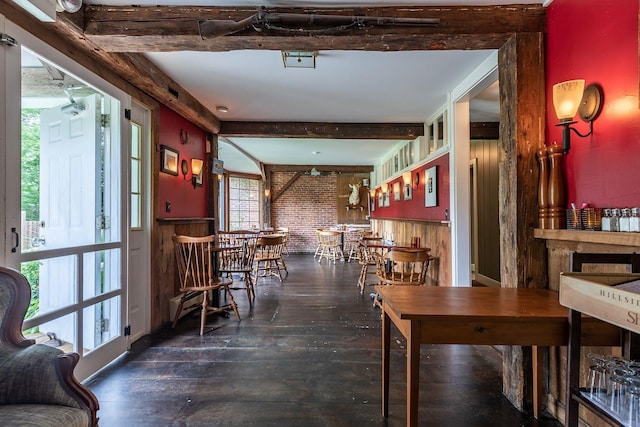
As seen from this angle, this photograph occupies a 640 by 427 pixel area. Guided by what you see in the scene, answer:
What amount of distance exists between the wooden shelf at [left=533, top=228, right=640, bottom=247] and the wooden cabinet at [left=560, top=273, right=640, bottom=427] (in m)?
0.36

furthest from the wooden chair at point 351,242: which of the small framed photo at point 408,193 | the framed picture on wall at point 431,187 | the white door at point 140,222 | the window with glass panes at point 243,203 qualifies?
the white door at point 140,222

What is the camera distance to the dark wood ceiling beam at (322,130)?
430 centimetres

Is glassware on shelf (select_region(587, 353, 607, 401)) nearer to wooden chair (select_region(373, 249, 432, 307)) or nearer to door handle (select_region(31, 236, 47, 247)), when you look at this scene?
wooden chair (select_region(373, 249, 432, 307))

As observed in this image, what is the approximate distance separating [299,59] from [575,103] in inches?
73.1

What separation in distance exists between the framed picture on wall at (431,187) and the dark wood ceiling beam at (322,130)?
Result: 706 mm

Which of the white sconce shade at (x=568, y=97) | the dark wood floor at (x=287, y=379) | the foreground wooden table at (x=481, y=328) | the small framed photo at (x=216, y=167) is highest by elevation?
the small framed photo at (x=216, y=167)

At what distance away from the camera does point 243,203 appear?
857 cm

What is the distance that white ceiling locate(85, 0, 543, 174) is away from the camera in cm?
243

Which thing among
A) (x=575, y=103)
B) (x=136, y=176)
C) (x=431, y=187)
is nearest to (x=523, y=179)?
(x=575, y=103)

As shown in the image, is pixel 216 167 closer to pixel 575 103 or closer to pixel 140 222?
pixel 140 222

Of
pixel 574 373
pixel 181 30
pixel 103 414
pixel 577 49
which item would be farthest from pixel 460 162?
pixel 103 414

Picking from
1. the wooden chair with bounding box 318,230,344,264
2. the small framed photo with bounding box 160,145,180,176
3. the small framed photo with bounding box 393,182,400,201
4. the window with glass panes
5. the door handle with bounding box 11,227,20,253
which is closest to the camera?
the door handle with bounding box 11,227,20,253

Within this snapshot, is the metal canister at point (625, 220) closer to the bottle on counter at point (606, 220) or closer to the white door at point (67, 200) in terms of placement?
the bottle on counter at point (606, 220)

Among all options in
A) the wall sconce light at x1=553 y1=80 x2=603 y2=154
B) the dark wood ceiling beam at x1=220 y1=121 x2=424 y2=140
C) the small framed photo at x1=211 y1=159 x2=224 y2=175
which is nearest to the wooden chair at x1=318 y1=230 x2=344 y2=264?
the dark wood ceiling beam at x1=220 y1=121 x2=424 y2=140
